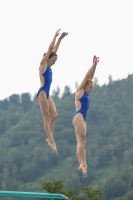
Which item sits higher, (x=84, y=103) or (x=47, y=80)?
(x=47, y=80)

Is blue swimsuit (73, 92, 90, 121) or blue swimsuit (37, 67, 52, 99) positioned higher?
blue swimsuit (37, 67, 52, 99)

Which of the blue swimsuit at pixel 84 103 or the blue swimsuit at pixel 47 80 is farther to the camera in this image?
the blue swimsuit at pixel 47 80

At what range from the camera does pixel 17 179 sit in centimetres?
14512

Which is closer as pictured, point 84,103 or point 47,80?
point 84,103

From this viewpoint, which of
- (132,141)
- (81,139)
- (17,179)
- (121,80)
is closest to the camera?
(81,139)

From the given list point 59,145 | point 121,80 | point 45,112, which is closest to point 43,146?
point 59,145

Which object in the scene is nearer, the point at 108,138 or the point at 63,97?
the point at 108,138

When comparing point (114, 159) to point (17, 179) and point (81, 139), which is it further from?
point (81, 139)

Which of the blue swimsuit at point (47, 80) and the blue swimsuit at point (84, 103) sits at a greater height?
the blue swimsuit at point (47, 80)

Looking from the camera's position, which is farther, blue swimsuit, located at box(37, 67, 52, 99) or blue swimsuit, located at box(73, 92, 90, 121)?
blue swimsuit, located at box(37, 67, 52, 99)

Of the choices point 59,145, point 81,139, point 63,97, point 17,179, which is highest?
point 63,97

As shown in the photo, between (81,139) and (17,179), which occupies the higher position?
(17,179)

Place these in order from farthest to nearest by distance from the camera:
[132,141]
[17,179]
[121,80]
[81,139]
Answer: [121,80]
[132,141]
[17,179]
[81,139]

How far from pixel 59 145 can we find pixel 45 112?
142m
